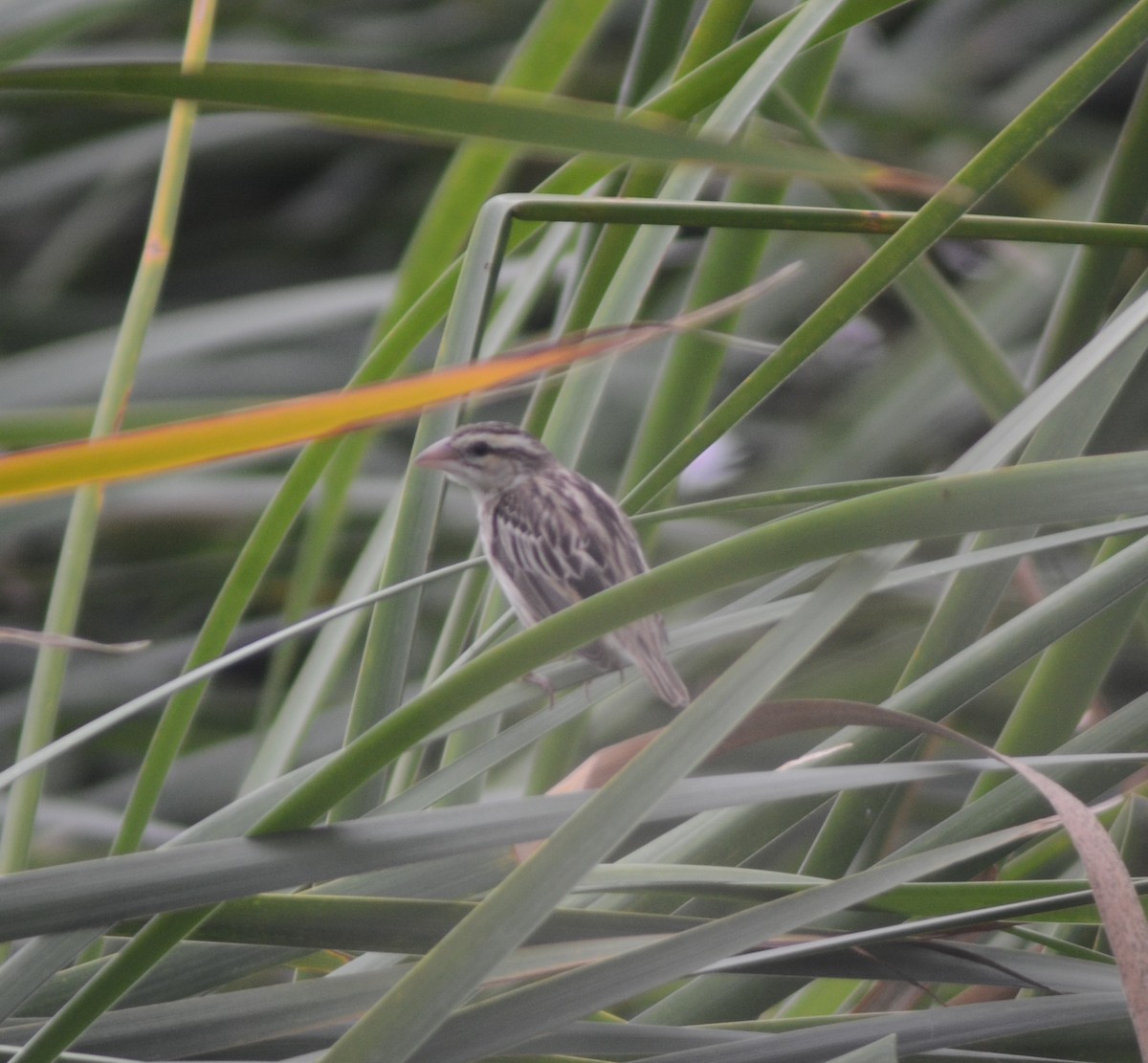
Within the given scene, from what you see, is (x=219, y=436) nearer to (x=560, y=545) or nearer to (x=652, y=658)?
(x=652, y=658)

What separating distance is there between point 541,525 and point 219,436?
49.2 inches

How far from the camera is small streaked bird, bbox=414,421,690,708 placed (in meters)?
1.91

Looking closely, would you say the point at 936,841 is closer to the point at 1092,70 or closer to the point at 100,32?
the point at 1092,70

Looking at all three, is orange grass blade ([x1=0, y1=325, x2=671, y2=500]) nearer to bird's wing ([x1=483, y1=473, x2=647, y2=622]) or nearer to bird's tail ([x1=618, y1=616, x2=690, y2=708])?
bird's tail ([x1=618, y1=616, x2=690, y2=708])

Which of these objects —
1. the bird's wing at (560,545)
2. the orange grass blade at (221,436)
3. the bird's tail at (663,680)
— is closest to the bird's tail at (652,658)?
the bird's tail at (663,680)

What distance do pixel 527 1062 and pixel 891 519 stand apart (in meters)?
0.51

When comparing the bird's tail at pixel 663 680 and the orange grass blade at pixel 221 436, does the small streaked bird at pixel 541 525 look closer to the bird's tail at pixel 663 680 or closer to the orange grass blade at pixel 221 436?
the bird's tail at pixel 663 680

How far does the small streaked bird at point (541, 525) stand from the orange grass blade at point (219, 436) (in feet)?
2.97

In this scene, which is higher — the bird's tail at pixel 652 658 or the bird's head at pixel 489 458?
the bird's head at pixel 489 458

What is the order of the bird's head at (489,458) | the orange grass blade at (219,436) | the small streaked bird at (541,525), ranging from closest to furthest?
the orange grass blade at (219,436), the small streaked bird at (541,525), the bird's head at (489,458)

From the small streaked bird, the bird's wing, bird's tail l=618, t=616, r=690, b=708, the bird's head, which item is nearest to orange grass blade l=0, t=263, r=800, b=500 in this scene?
bird's tail l=618, t=616, r=690, b=708

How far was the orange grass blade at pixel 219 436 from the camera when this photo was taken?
836 millimetres

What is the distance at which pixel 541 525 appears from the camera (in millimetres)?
2104

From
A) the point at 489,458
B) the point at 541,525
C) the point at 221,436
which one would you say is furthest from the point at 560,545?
the point at 221,436
